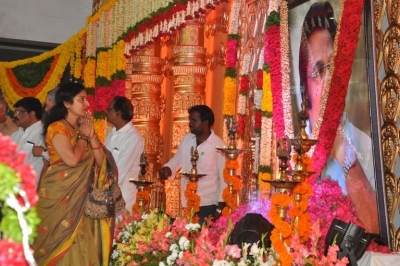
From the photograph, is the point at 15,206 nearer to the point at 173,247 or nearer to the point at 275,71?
the point at 173,247

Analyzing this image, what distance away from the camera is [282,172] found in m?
4.63

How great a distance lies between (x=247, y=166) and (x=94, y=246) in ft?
8.92

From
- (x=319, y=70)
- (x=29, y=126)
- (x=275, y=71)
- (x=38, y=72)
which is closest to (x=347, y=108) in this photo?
(x=319, y=70)

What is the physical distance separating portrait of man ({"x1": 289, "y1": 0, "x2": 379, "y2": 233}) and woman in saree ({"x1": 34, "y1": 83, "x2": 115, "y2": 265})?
5.12ft

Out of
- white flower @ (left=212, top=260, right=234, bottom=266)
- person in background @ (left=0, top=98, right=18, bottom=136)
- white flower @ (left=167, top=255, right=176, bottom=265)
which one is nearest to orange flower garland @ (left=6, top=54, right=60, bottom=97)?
person in background @ (left=0, top=98, right=18, bottom=136)

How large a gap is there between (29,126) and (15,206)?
20.6ft

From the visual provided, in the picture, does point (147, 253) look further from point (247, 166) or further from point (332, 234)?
point (247, 166)

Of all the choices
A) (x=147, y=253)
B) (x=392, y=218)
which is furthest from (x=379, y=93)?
(x=147, y=253)

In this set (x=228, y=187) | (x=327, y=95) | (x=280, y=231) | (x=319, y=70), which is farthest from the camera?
(x=228, y=187)

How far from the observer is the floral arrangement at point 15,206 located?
177cm

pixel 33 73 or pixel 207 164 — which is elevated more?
pixel 33 73

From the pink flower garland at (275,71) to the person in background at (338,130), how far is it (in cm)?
29

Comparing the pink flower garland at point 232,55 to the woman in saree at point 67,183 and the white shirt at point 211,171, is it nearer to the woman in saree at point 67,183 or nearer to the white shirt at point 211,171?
the white shirt at point 211,171

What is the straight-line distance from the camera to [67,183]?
514cm
